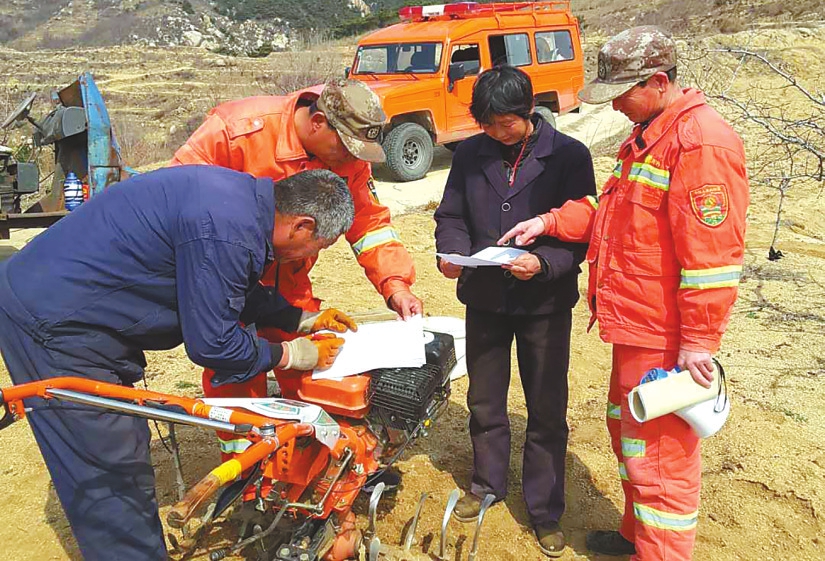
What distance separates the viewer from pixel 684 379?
2.19 meters

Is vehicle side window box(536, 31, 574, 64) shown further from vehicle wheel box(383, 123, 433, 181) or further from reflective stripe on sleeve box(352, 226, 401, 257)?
reflective stripe on sleeve box(352, 226, 401, 257)

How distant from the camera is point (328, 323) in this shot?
267 centimetres

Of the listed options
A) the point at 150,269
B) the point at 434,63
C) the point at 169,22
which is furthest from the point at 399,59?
the point at 169,22

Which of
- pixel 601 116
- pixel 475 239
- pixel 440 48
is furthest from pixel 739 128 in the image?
pixel 475 239

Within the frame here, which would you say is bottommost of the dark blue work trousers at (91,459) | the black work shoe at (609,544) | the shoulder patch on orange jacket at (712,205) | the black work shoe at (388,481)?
the black work shoe at (609,544)

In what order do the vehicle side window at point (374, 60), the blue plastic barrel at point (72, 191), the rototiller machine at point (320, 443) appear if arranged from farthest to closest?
the vehicle side window at point (374, 60) < the blue plastic barrel at point (72, 191) < the rototiller machine at point (320, 443)

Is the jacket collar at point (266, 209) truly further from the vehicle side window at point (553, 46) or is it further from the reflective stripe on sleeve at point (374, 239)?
the vehicle side window at point (553, 46)

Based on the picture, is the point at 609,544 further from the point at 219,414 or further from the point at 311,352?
the point at 219,414

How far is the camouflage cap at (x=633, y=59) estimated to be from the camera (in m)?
2.18

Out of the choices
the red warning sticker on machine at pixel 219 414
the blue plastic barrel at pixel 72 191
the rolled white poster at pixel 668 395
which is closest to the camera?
the red warning sticker on machine at pixel 219 414

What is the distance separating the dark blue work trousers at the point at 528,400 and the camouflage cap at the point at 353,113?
845 millimetres

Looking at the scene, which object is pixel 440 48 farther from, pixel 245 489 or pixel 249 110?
pixel 245 489

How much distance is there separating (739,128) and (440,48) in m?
5.90

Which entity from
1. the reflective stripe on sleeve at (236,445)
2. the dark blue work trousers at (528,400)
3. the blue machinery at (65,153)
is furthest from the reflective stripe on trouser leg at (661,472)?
the blue machinery at (65,153)
